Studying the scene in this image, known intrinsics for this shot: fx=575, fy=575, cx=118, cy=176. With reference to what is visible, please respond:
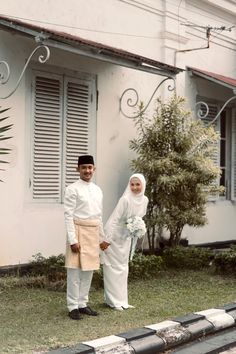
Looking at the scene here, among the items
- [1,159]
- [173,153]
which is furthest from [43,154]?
[173,153]

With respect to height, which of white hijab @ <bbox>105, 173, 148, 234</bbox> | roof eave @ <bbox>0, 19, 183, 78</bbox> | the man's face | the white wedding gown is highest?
roof eave @ <bbox>0, 19, 183, 78</bbox>

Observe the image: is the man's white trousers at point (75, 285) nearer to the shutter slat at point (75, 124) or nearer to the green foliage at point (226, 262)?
the shutter slat at point (75, 124)

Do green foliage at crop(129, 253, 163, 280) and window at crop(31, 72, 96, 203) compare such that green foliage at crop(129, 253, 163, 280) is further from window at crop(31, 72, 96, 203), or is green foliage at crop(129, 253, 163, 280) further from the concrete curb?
the concrete curb

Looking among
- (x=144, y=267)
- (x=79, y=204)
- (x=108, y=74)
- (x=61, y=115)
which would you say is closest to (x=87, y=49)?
(x=61, y=115)

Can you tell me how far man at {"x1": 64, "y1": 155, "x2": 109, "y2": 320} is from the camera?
591cm

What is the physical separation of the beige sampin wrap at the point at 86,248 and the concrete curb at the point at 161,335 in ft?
2.97

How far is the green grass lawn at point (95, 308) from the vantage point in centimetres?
521

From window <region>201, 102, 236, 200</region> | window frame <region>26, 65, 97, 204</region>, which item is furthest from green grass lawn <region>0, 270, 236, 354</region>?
window <region>201, 102, 236, 200</region>

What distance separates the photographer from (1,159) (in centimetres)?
771

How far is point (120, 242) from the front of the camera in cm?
641

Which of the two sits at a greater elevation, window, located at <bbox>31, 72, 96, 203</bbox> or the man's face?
window, located at <bbox>31, 72, 96, 203</bbox>

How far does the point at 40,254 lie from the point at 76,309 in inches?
89.2

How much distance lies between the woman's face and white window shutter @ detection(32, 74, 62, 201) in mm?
2290

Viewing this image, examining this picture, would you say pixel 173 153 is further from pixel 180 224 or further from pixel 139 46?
pixel 139 46
